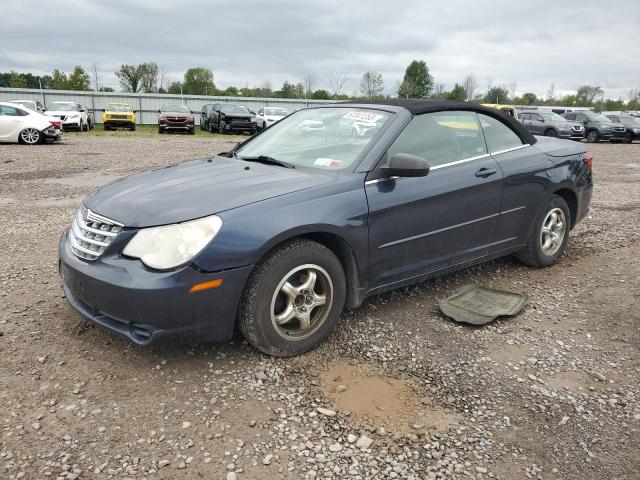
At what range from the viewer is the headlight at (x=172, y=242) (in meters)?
2.78

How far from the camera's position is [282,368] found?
3.09 meters

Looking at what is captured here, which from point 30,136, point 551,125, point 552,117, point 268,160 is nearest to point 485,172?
point 268,160

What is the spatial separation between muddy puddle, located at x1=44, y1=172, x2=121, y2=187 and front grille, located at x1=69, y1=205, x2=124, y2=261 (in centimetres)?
671

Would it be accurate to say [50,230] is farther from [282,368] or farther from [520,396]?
[520,396]

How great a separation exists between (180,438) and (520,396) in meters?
1.81

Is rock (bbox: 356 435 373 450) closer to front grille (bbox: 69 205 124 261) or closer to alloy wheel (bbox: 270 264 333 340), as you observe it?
alloy wheel (bbox: 270 264 333 340)

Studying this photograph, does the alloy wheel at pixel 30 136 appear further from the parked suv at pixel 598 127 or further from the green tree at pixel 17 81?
the green tree at pixel 17 81

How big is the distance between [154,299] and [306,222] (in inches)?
37.5

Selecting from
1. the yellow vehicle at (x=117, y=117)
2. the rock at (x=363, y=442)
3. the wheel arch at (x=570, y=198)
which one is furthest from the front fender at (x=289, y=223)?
the yellow vehicle at (x=117, y=117)

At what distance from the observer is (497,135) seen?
4465 mm

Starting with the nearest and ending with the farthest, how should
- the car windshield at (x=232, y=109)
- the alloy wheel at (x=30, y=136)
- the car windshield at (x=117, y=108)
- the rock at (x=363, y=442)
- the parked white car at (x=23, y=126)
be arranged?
the rock at (x=363, y=442) → the parked white car at (x=23, y=126) → the alloy wheel at (x=30, y=136) → the car windshield at (x=232, y=109) → the car windshield at (x=117, y=108)

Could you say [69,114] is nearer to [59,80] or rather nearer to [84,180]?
[84,180]

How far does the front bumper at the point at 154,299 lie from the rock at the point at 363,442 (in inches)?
37.6

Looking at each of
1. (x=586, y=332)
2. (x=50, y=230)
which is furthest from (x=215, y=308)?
(x=50, y=230)
